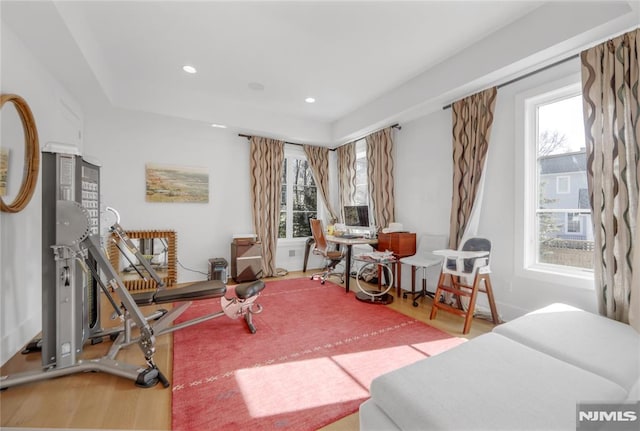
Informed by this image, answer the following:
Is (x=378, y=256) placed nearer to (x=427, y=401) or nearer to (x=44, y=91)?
(x=427, y=401)

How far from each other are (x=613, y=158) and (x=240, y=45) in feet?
11.4

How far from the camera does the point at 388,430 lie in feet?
3.52

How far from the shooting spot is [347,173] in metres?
5.29

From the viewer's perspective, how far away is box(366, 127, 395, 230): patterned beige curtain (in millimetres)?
4297

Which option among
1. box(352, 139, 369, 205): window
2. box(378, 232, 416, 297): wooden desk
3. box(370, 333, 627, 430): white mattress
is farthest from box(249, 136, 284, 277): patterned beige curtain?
box(370, 333, 627, 430): white mattress

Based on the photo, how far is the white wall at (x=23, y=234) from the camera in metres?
2.05

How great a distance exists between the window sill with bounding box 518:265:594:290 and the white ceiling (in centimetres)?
237

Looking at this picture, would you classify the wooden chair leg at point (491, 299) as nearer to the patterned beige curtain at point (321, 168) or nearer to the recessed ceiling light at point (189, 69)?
the patterned beige curtain at point (321, 168)

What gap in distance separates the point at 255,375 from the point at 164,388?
0.58 meters

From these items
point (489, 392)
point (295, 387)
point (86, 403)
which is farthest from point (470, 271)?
point (86, 403)

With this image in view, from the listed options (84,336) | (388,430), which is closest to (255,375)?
(388,430)

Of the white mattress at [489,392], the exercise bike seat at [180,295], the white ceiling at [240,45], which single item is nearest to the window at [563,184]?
the white ceiling at [240,45]

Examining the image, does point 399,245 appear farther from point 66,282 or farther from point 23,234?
point 23,234

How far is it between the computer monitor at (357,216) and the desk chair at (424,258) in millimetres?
873
